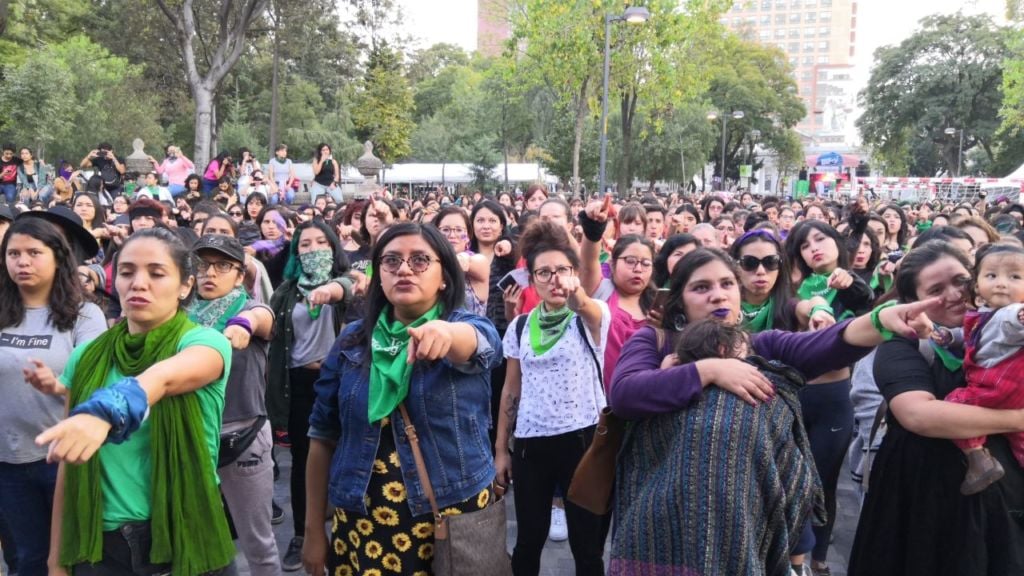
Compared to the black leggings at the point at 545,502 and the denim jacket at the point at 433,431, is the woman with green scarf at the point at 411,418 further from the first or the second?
the black leggings at the point at 545,502

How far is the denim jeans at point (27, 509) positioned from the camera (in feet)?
10.6

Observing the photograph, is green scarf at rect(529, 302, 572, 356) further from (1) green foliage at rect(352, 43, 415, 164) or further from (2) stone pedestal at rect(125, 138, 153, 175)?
(1) green foliage at rect(352, 43, 415, 164)

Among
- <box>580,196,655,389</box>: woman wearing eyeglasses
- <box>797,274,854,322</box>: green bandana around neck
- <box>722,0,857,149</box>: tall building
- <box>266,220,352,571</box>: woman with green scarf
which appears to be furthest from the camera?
<box>722,0,857,149</box>: tall building

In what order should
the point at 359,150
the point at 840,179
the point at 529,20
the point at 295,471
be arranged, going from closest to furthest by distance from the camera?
the point at 295,471
the point at 529,20
the point at 359,150
the point at 840,179

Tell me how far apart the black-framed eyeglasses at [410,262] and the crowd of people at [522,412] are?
0.04ft

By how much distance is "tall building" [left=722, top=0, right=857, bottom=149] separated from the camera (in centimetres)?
14125

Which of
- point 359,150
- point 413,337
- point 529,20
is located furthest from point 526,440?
point 359,150

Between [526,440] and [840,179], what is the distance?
162 ft

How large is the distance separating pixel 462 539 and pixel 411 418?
1.39 ft

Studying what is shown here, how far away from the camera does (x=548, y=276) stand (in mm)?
3650

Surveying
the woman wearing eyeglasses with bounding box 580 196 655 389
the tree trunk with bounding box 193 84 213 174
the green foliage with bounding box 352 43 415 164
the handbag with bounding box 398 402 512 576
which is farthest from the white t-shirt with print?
the green foliage with bounding box 352 43 415 164

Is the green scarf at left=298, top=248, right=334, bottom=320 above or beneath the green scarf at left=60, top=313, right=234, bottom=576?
above

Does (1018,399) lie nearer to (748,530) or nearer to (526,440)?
(748,530)

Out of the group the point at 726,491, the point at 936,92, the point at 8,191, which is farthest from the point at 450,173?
the point at 726,491
